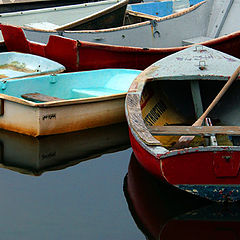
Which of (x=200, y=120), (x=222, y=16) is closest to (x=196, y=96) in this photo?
(x=200, y=120)

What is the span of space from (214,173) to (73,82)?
327cm

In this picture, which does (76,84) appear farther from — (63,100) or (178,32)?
(178,32)

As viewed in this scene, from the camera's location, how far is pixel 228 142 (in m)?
5.36

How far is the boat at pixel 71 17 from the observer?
27.9 ft

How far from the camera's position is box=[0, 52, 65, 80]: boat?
726 cm

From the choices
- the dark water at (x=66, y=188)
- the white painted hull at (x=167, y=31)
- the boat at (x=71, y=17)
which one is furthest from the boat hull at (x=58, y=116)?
the boat at (x=71, y=17)

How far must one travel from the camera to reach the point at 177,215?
14.6 feet

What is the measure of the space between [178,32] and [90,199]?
4.62 meters

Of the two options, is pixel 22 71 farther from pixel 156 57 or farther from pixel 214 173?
pixel 214 173

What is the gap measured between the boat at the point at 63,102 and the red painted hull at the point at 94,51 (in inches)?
13.5

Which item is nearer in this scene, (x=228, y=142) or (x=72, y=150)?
(x=228, y=142)

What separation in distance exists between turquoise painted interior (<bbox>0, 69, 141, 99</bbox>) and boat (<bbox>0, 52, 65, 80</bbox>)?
0.29m

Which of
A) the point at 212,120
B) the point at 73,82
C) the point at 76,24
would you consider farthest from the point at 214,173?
the point at 76,24

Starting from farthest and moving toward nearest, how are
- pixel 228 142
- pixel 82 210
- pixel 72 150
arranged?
pixel 72 150 < pixel 228 142 < pixel 82 210
